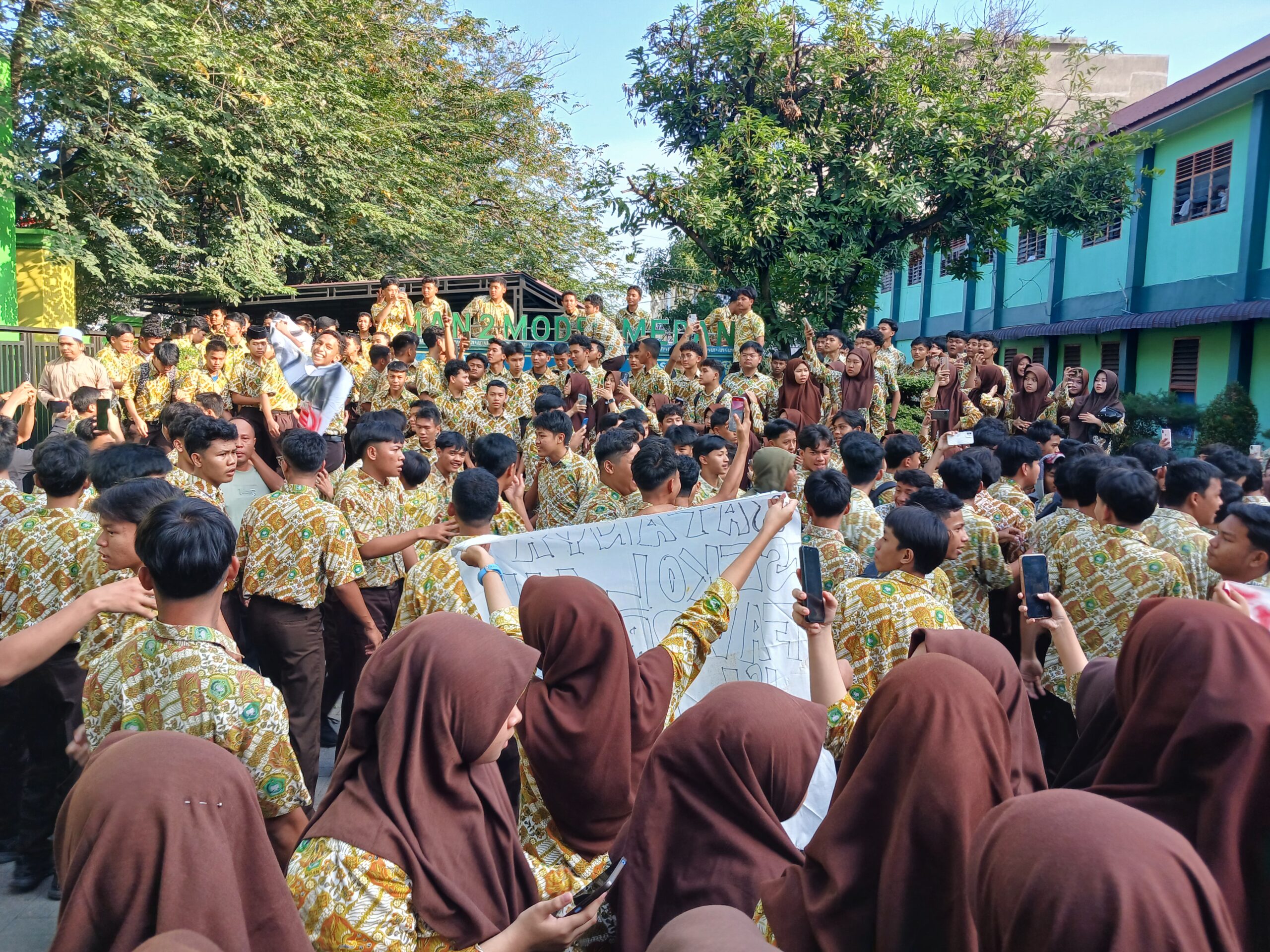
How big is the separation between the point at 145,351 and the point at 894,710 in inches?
420

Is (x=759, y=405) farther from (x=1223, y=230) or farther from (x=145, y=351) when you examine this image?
(x=1223, y=230)

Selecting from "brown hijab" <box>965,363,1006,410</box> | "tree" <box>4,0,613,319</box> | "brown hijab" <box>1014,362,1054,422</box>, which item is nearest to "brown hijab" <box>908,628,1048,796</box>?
"brown hijab" <box>1014,362,1054,422</box>

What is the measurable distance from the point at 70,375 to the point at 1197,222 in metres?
17.5

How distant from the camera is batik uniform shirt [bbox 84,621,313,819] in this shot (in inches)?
97.4

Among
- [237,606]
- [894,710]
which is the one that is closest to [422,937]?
[894,710]

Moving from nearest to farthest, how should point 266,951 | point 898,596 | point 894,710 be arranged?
point 266,951 → point 894,710 → point 898,596

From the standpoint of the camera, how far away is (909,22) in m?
12.8

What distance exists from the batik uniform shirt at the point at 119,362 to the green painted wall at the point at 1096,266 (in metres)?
17.6

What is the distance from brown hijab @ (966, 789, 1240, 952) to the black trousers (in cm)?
377

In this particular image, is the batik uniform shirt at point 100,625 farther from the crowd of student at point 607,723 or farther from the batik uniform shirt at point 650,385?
the batik uniform shirt at point 650,385

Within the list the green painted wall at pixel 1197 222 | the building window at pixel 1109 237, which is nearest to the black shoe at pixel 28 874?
the green painted wall at pixel 1197 222

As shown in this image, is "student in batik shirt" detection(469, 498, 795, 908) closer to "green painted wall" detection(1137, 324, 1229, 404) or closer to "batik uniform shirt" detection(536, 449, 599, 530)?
"batik uniform shirt" detection(536, 449, 599, 530)

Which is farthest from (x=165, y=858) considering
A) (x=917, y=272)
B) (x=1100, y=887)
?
(x=917, y=272)

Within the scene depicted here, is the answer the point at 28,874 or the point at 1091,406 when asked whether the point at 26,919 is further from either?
the point at 1091,406
